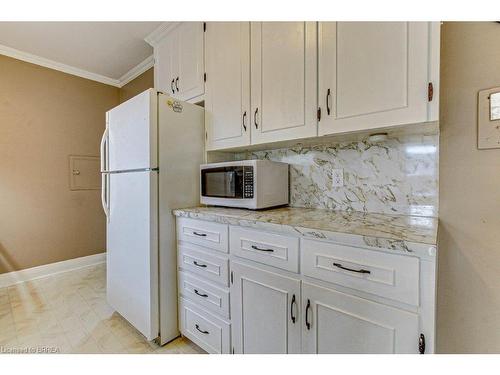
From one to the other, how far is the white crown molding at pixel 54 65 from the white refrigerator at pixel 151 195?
1.86m

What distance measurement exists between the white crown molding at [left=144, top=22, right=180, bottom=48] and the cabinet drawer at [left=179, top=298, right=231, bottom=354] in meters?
2.30

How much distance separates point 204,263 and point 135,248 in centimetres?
55

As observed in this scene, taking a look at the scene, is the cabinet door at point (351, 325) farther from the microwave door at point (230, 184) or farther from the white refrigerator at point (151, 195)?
the white refrigerator at point (151, 195)

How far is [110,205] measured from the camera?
1.87 meters

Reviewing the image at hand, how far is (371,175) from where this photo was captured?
1.39 m

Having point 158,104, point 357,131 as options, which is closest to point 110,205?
point 158,104

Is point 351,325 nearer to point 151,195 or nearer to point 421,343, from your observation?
point 421,343

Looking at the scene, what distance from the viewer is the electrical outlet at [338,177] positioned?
1.51 metres

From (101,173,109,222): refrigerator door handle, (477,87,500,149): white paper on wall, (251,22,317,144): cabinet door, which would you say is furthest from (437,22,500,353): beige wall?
(101,173,109,222): refrigerator door handle

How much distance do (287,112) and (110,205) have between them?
1.56 metres

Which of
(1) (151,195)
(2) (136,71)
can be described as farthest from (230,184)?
(2) (136,71)

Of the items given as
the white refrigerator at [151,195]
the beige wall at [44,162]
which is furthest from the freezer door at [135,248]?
the beige wall at [44,162]

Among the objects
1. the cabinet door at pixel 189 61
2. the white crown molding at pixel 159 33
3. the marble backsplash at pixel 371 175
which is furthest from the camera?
the white crown molding at pixel 159 33
